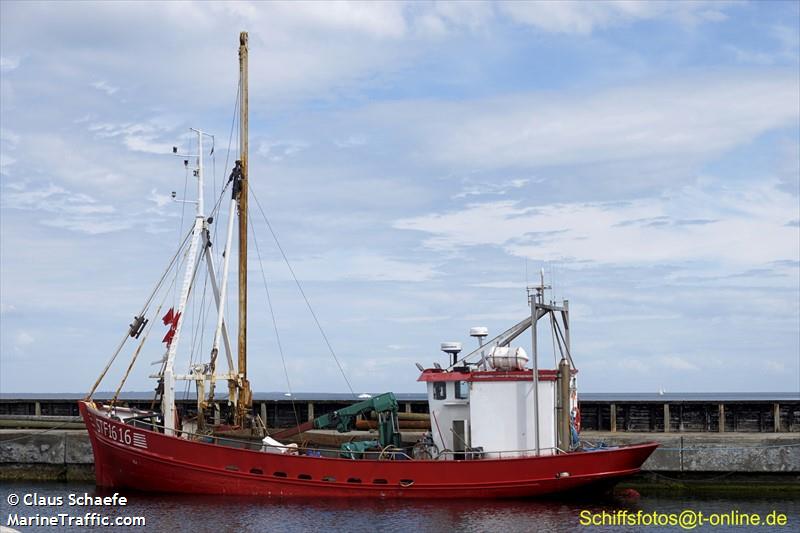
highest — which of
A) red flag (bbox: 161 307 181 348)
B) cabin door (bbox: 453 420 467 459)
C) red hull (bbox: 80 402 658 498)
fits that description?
red flag (bbox: 161 307 181 348)

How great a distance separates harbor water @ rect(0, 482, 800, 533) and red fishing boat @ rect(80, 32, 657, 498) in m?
0.51

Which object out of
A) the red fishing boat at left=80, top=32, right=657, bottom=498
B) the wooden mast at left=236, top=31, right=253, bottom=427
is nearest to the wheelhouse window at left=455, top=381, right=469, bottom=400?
the red fishing boat at left=80, top=32, right=657, bottom=498

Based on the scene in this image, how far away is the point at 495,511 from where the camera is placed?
2464 centimetres

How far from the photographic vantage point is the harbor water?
920 inches

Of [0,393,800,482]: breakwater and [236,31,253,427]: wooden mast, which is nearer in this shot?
[0,393,800,482]: breakwater

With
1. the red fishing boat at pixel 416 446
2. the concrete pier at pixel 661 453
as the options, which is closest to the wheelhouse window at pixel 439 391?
the red fishing boat at pixel 416 446

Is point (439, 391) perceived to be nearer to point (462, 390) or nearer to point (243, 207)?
point (462, 390)

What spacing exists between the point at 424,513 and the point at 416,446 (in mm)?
2742

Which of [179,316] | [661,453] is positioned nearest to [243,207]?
[179,316]

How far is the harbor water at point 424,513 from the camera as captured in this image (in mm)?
23359

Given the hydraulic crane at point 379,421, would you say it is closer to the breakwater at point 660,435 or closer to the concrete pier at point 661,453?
the breakwater at point 660,435

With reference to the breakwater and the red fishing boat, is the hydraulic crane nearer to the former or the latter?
the red fishing boat

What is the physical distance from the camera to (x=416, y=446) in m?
27.0

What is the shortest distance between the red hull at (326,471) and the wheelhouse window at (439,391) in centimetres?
197
